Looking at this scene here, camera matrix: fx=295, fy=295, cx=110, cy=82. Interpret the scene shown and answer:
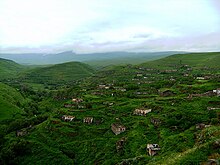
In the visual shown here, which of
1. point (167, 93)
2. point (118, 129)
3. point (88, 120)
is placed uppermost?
point (167, 93)

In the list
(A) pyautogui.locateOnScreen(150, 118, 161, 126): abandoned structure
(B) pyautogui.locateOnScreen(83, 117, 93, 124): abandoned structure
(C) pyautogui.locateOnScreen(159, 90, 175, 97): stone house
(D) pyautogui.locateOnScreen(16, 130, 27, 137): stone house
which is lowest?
(D) pyautogui.locateOnScreen(16, 130, 27, 137): stone house

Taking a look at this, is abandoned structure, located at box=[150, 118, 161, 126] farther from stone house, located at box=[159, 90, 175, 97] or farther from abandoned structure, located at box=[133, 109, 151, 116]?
stone house, located at box=[159, 90, 175, 97]

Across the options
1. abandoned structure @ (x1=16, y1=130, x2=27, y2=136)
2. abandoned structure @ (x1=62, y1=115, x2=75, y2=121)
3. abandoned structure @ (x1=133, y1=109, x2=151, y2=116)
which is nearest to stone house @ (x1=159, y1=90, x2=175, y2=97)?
Result: abandoned structure @ (x1=133, y1=109, x2=151, y2=116)

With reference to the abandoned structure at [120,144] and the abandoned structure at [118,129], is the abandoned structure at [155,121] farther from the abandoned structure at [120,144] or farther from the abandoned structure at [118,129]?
the abandoned structure at [120,144]

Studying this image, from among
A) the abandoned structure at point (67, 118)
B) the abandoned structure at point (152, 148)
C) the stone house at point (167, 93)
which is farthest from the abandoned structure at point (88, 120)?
the stone house at point (167, 93)

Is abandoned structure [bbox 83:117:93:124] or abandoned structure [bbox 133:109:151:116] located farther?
abandoned structure [bbox 83:117:93:124]

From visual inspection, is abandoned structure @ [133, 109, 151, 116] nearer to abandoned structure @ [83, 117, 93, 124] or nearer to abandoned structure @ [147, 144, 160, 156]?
abandoned structure @ [83, 117, 93, 124]

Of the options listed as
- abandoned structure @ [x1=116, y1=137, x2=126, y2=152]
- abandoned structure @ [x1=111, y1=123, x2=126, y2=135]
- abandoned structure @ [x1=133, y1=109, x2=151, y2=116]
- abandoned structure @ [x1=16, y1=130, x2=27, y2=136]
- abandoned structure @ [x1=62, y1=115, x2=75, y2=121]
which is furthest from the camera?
abandoned structure @ [x1=62, y1=115, x2=75, y2=121]

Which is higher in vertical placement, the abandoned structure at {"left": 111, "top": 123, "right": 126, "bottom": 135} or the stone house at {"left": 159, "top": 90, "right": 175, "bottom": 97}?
the stone house at {"left": 159, "top": 90, "right": 175, "bottom": 97}

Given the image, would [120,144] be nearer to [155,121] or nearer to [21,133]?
[155,121]

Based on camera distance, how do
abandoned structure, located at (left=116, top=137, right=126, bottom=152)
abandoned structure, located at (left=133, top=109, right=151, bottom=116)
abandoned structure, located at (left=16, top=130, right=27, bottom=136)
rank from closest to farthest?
abandoned structure, located at (left=116, top=137, right=126, bottom=152), abandoned structure, located at (left=16, top=130, right=27, bottom=136), abandoned structure, located at (left=133, top=109, right=151, bottom=116)

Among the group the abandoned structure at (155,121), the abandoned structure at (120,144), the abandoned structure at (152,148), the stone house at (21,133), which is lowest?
the stone house at (21,133)

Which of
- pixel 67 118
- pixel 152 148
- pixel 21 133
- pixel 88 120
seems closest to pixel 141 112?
pixel 88 120
